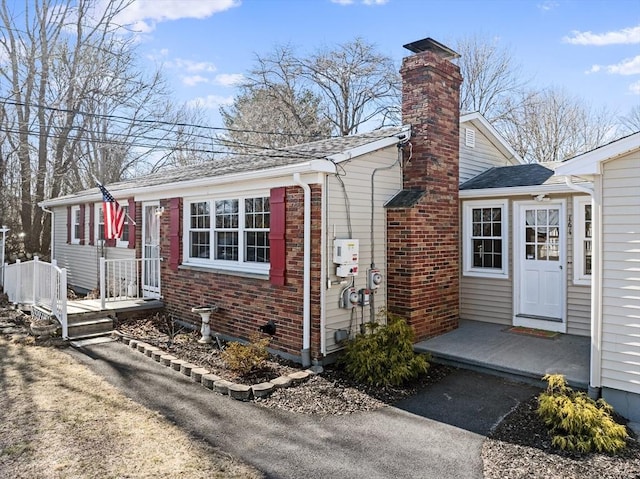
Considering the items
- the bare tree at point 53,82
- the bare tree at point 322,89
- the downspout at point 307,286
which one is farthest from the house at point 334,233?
the bare tree at point 322,89

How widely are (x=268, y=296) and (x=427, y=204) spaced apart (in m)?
3.05

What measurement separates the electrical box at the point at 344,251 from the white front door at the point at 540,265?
3428 millimetres

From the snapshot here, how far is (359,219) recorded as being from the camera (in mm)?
7004

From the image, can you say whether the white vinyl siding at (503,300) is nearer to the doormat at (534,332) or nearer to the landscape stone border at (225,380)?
the doormat at (534,332)

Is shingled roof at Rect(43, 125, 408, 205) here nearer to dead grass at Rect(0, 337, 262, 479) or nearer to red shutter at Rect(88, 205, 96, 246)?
red shutter at Rect(88, 205, 96, 246)

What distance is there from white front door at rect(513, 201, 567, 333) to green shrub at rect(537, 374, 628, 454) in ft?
11.3

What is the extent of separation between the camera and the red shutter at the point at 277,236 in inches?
268

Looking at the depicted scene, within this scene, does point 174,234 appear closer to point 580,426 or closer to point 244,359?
point 244,359

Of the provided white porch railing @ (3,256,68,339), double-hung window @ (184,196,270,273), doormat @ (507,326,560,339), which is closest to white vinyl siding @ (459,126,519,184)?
doormat @ (507,326,560,339)

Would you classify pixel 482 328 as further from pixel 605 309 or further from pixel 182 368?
pixel 182 368

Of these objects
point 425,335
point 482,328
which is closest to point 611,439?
point 425,335

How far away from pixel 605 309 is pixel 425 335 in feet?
9.72

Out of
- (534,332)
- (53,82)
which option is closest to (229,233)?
(534,332)

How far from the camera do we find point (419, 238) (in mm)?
7344
